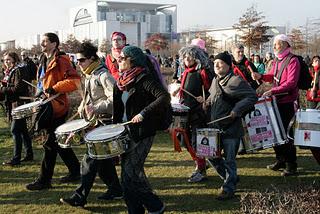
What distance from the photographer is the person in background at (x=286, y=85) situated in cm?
587

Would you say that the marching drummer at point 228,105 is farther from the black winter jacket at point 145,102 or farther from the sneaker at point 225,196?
the black winter jacket at point 145,102

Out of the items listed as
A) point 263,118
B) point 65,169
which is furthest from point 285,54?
point 65,169

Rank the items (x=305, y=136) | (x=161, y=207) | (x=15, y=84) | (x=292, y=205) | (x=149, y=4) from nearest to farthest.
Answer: (x=292, y=205) → (x=161, y=207) → (x=305, y=136) → (x=15, y=84) → (x=149, y=4)

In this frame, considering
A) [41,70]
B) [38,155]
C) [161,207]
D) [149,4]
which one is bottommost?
[38,155]

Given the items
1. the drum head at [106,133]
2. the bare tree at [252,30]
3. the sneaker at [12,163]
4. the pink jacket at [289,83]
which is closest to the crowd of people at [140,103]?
the pink jacket at [289,83]

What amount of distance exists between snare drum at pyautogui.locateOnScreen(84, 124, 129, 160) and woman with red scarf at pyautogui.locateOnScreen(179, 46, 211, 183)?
1.78m

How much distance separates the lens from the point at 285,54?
6.07 m

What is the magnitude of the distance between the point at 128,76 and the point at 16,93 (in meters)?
3.65

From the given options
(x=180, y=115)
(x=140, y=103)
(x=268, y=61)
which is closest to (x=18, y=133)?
(x=180, y=115)

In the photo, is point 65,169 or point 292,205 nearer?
point 292,205

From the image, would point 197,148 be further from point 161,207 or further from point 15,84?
point 15,84

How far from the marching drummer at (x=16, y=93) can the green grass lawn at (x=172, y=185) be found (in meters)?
0.23

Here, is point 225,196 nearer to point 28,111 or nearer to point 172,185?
point 172,185

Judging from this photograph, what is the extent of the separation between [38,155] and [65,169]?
131cm
